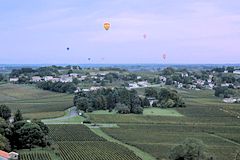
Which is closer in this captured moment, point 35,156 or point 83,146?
point 35,156

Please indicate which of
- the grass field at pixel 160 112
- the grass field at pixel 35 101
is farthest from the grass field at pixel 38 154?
the grass field at pixel 160 112

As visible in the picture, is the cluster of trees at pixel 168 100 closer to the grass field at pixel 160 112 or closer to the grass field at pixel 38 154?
the grass field at pixel 160 112

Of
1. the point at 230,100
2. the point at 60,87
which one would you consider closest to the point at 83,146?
the point at 230,100

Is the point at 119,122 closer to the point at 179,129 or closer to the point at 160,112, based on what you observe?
the point at 179,129

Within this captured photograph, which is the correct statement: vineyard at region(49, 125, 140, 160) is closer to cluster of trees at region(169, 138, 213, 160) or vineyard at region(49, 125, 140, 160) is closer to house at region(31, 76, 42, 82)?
cluster of trees at region(169, 138, 213, 160)

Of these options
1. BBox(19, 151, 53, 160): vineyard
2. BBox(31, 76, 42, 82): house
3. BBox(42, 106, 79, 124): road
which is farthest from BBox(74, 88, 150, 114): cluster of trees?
BBox(31, 76, 42, 82): house

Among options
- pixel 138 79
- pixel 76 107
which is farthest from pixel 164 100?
pixel 138 79

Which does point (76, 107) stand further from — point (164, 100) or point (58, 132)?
point (58, 132)
